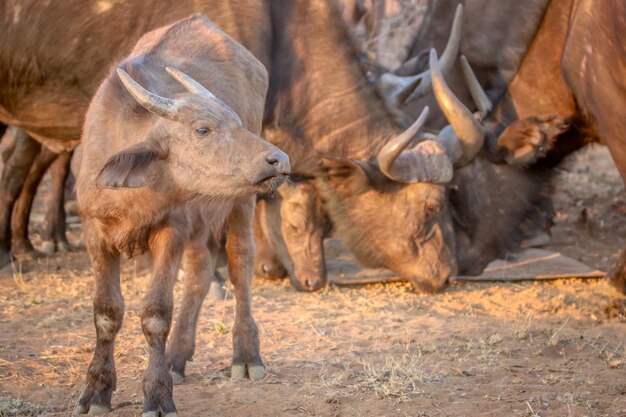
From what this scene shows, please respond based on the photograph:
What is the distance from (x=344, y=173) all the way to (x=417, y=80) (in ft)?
3.17

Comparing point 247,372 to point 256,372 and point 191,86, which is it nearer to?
point 256,372

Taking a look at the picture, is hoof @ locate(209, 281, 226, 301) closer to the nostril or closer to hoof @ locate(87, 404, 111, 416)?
hoof @ locate(87, 404, 111, 416)

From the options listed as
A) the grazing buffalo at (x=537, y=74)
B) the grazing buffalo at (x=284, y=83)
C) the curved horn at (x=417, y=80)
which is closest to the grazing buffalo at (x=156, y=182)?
the grazing buffalo at (x=284, y=83)

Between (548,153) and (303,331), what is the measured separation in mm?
3118

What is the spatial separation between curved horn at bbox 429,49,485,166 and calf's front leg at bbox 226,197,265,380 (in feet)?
8.15

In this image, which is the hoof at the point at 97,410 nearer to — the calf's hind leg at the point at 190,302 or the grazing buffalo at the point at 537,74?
the calf's hind leg at the point at 190,302

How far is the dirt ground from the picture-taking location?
211 inches

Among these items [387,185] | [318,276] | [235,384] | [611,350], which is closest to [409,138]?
[387,185]

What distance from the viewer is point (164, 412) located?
4996 millimetres

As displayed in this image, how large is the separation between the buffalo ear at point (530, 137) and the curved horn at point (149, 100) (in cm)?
420

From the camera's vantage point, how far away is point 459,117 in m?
8.25

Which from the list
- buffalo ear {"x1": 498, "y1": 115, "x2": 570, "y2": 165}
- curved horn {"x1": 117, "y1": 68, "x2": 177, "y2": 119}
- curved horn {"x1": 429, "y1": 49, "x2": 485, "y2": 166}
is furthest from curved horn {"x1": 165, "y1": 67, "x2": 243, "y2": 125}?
buffalo ear {"x1": 498, "y1": 115, "x2": 570, "y2": 165}

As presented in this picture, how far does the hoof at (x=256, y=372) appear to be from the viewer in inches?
232

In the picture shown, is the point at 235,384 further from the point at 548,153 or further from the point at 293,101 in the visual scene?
the point at 548,153
